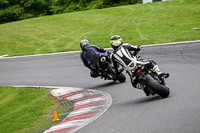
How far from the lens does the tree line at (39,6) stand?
6026 centimetres

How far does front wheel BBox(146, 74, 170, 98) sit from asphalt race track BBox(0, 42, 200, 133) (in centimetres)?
16

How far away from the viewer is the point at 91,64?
43.5ft

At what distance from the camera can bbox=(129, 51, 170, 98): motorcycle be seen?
928 cm

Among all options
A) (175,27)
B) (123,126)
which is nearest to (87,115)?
(123,126)

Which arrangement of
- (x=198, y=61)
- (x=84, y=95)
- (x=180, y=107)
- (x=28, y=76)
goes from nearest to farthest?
1. (x=180, y=107)
2. (x=84, y=95)
3. (x=198, y=61)
4. (x=28, y=76)

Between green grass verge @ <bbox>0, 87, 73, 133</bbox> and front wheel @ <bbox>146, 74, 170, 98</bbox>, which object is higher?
front wheel @ <bbox>146, 74, 170, 98</bbox>

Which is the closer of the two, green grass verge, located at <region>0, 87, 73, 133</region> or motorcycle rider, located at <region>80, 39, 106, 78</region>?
green grass verge, located at <region>0, 87, 73, 133</region>

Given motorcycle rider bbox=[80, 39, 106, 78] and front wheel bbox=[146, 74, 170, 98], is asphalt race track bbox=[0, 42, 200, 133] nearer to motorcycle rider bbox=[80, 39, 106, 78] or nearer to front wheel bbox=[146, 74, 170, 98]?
front wheel bbox=[146, 74, 170, 98]

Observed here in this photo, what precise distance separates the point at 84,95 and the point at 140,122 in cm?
456

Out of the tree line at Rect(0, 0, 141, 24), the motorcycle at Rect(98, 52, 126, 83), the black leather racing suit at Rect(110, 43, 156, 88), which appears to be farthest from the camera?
the tree line at Rect(0, 0, 141, 24)

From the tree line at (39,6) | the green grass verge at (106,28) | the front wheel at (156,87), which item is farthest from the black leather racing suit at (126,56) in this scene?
the tree line at (39,6)

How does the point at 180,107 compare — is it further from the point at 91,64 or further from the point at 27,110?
the point at 91,64

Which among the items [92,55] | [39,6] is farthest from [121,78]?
[39,6]

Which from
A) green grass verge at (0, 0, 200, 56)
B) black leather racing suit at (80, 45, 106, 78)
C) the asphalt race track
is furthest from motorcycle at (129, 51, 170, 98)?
green grass verge at (0, 0, 200, 56)
